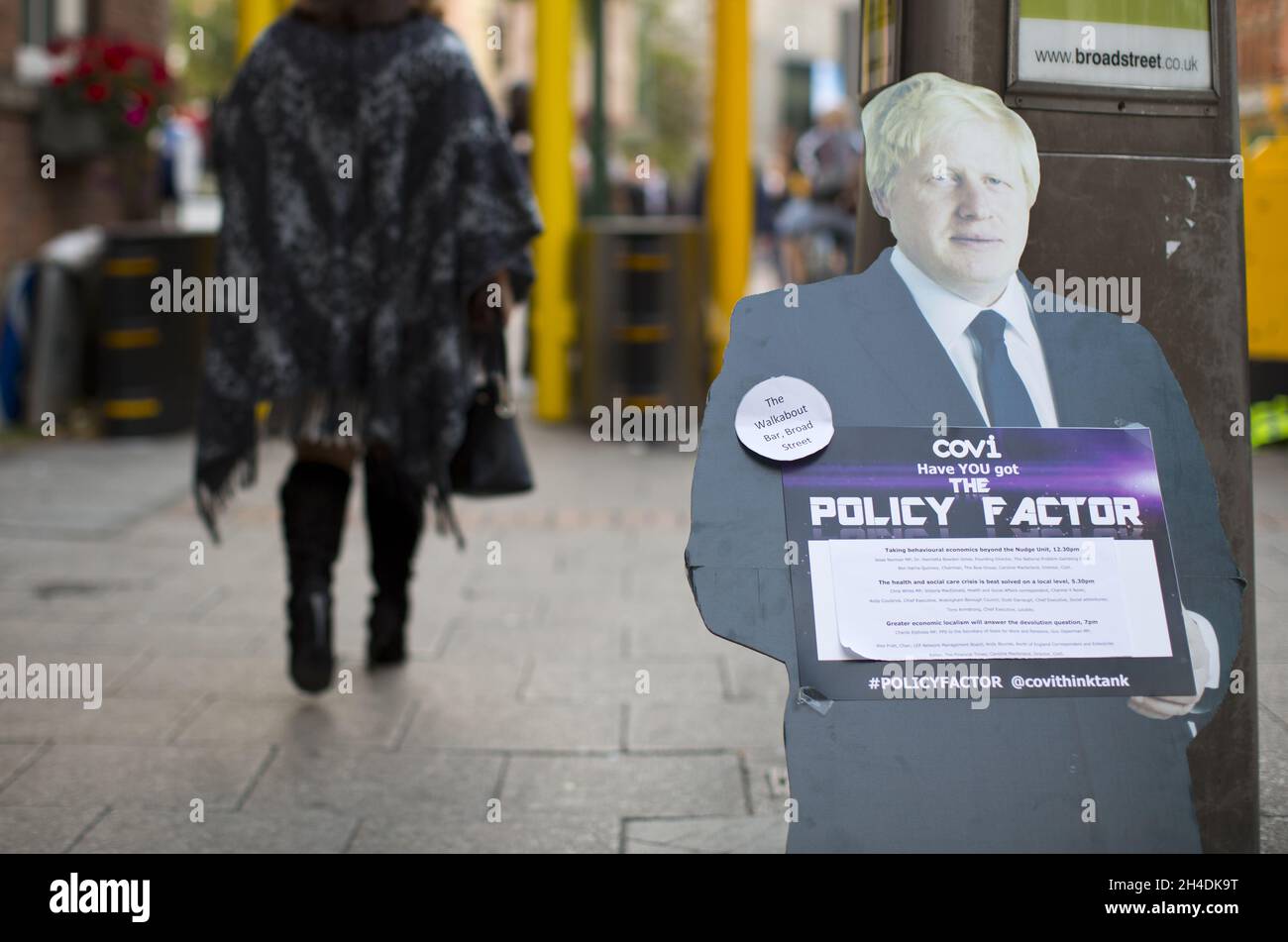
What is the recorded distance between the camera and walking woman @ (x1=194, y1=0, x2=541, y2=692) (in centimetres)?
416

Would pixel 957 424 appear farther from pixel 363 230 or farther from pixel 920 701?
pixel 363 230

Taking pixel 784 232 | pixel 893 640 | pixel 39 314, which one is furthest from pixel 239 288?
pixel 784 232

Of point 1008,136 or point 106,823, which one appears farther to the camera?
point 106,823

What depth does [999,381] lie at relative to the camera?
8.29 ft

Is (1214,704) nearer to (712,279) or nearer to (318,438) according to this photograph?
(318,438)

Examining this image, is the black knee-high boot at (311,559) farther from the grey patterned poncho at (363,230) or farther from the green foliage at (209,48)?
the green foliage at (209,48)

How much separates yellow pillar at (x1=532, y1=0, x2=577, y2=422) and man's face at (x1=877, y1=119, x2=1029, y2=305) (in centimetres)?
717

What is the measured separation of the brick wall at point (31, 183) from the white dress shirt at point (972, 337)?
835 cm

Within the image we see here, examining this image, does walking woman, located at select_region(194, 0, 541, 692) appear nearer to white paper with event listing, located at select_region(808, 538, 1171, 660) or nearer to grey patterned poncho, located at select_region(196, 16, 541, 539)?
grey patterned poncho, located at select_region(196, 16, 541, 539)

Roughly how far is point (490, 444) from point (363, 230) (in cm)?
63

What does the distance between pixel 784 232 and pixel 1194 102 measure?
1219cm

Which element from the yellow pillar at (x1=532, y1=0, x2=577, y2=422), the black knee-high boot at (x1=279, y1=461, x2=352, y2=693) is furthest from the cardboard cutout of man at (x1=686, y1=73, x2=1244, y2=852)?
the yellow pillar at (x1=532, y1=0, x2=577, y2=422)

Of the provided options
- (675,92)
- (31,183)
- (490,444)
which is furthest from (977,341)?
(675,92)
